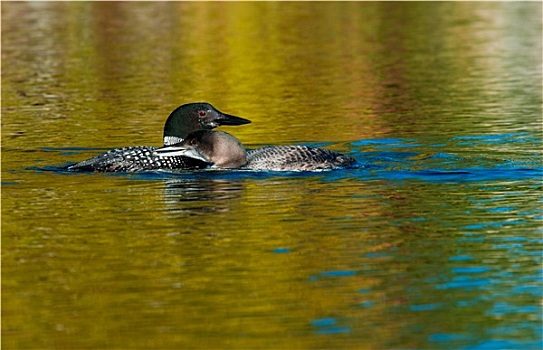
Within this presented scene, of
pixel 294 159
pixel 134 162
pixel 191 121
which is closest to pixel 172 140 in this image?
pixel 191 121

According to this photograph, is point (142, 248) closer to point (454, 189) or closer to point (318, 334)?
point (318, 334)

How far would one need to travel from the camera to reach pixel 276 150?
13.2m

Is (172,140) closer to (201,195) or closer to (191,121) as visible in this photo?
(191,121)

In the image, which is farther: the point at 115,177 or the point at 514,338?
the point at 115,177

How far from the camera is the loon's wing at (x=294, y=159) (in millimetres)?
13094

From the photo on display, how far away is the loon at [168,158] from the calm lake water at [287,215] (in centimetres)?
17

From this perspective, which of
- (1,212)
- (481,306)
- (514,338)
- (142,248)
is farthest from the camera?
(1,212)

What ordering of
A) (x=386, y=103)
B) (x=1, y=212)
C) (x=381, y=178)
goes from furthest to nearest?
1. (x=386, y=103)
2. (x=381, y=178)
3. (x=1, y=212)

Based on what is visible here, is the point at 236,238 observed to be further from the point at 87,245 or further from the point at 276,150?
the point at 276,150

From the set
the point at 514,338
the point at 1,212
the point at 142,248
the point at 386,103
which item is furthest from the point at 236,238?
the point at 386,103

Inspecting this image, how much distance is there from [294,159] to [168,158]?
1.27 meters

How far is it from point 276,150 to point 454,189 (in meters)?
1.94

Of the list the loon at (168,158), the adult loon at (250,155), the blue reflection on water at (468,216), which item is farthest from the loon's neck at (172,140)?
the blue reflection on water at (468,216)

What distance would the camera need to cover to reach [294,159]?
1309 centimetres
